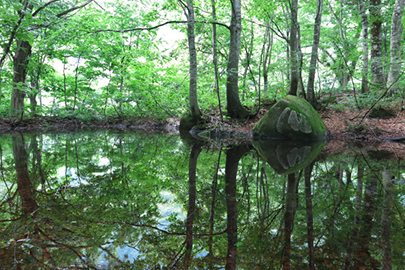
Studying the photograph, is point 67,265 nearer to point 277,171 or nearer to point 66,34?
point 277,171

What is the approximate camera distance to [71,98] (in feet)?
53.8

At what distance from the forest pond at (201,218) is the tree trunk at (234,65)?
22.4 ft

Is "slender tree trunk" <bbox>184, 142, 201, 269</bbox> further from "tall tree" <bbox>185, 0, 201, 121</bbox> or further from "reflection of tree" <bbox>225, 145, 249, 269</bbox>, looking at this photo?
"tall tree" <bbox>185, 0, 201, 121</bbox>

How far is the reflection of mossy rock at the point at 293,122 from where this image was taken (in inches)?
320

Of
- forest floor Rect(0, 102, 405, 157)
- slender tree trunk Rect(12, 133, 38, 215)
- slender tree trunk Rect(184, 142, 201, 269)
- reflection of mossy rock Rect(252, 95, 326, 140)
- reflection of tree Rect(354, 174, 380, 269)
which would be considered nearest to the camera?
reflection of tree Rect(354, 174, 380, 269)

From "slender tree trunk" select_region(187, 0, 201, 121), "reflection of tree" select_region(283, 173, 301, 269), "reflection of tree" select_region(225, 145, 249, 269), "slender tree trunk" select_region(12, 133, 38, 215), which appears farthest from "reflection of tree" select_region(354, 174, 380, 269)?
"slender tree trunk" select_region(187, 0, 201, 121)

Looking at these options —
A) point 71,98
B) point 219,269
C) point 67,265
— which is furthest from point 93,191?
point 71,98

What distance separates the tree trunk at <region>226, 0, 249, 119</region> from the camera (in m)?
9.73

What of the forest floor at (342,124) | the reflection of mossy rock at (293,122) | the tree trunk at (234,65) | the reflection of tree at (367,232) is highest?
the tree trunk at (234,65)

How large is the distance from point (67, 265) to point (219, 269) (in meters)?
0.80

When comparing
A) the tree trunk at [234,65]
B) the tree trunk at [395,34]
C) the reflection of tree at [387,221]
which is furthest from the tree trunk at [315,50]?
the reflection of tree at [387,221]

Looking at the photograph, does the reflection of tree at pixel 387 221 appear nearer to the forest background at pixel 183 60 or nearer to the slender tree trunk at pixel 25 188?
the slender tree trunk at pixel 25 188

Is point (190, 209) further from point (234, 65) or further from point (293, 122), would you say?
point (234, 65)

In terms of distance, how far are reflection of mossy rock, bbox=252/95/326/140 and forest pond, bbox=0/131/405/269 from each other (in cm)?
459
